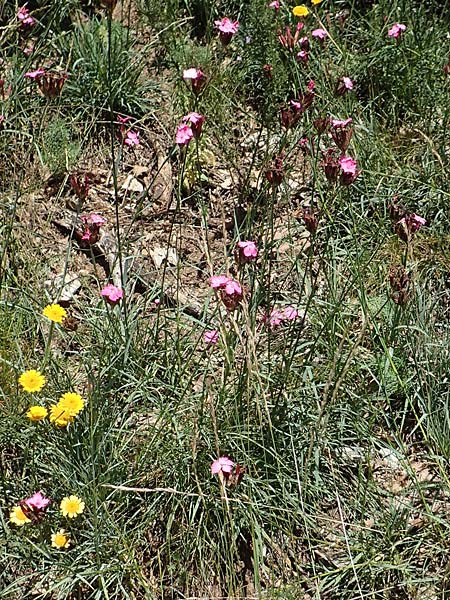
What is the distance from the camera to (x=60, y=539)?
2242 millimetres

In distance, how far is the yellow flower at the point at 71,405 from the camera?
233 centimetres

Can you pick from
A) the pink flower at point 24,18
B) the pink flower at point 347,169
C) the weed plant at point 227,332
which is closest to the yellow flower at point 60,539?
the weed plant at point 227,332

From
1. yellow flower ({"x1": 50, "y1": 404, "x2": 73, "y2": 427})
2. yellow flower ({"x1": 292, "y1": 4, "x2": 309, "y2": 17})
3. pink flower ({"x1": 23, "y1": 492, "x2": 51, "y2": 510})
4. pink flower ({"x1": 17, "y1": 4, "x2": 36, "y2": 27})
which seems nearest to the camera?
pink flower ({"x1": 23, "y1": 492, "x2": 51, "y2": 510})

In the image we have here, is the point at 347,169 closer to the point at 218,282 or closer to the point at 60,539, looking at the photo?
the point at 218,282

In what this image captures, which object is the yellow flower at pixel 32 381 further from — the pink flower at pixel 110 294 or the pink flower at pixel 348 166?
the pink flower at pixel 348 166

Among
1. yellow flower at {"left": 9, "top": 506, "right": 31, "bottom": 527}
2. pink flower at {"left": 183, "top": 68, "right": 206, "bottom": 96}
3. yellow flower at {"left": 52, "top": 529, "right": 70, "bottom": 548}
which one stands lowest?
yellow flower at {"left": 52, "top": 529, "right": 70, "bottom": 548}

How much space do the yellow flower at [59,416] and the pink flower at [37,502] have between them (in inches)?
7.9

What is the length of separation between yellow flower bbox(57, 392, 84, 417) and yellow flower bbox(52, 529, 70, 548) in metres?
0.33

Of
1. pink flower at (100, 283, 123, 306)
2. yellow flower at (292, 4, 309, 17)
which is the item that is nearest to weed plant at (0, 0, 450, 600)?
pink flower at (100, 283, 123, 306)

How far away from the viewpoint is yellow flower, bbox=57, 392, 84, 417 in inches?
91.6

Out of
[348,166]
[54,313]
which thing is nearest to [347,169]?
[348,166]

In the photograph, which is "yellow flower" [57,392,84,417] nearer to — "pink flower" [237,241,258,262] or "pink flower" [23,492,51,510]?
"pink flower" [23,492,51,510]

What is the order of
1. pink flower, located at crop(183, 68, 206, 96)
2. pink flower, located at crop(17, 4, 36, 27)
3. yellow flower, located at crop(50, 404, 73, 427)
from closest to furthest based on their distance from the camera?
1. yellow flower, located at crop(50, 404, 73, 427)
2. pink flower, located at crop(183, 68, 206, 96)
3. pink flower, located at crop(17, 4, 36, 27)

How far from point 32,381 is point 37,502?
34cm
